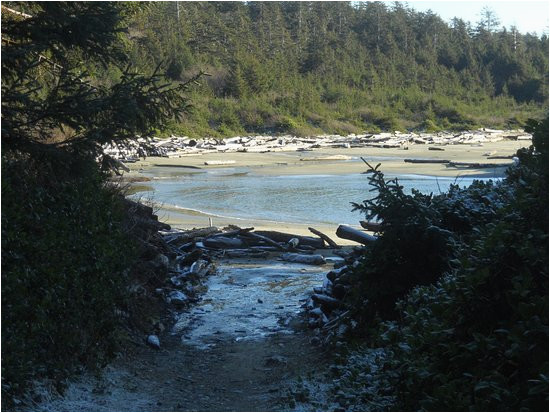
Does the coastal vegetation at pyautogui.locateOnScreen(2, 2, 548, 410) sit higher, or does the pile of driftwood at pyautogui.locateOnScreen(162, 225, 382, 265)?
the coastal vegetation at pyautogui.locateOnScreen(2, 2, 548, 410)

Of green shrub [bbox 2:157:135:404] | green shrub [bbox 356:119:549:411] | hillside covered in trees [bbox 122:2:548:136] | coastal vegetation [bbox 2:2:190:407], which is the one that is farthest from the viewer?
hillside covered in trees [bbox 122:2:548:136]

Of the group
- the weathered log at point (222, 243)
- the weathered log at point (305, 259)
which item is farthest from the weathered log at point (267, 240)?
the weathered log at point (305, 259)

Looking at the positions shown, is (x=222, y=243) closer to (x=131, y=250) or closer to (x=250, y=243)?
(x=250, y=243)

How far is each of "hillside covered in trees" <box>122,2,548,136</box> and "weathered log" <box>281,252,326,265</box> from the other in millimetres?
35484

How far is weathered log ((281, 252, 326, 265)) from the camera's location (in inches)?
611

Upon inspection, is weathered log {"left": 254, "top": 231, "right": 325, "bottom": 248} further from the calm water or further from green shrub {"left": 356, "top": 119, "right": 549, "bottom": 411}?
green shrub {"left": 356, "top": 119, "right": 549, "bottom": 411}

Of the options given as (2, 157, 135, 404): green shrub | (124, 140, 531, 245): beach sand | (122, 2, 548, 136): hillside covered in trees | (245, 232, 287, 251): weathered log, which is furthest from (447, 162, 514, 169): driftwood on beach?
(2, 157, 135, 404): green shrub

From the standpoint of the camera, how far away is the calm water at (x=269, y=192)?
25.4 meters

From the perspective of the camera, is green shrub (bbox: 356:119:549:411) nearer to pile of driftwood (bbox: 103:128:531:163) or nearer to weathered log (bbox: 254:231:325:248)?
weathered log (bbox: 254:231:325:248)

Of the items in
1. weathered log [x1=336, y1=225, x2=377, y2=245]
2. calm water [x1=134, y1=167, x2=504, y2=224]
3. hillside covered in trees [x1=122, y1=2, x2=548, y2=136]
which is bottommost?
calm water [x1=134, y1=167, x2=504, y2=224]

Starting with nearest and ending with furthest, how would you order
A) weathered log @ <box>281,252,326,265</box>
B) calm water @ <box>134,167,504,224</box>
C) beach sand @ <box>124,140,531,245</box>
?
weathered log @ <box>281,252,326,265</box> < calm water @ <box>134,167,504,224</box> < beach sand @ <box>124,140,531,245</box>

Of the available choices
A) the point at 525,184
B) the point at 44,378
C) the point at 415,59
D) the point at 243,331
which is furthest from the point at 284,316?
the point at 415,59

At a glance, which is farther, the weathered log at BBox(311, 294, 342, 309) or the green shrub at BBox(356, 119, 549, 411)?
the weathered log at BBox(311, 294, 342, 309)

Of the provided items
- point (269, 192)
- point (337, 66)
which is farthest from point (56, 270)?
point (337, 66)
